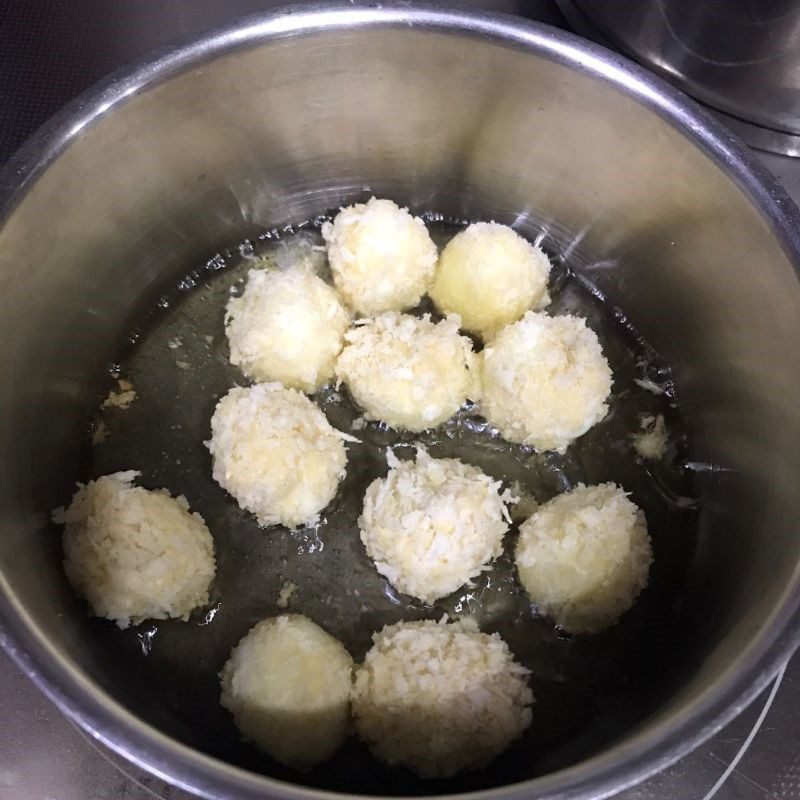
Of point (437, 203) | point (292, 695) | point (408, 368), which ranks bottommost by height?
point (292, 695)

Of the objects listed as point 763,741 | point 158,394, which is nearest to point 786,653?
point 763,741

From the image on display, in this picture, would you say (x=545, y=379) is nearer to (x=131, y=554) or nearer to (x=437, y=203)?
(x=437, y=203)

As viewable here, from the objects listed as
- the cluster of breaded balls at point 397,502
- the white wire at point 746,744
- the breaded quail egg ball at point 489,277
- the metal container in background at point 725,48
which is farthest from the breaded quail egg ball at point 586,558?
the metal container in background at point 725,48

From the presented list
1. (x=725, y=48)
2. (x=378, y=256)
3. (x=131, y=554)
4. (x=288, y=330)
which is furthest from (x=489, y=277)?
(x=131, y=554)

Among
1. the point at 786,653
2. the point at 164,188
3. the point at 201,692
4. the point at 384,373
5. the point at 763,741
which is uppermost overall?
the point at 164,188

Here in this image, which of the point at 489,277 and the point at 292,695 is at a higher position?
the point at 489,277

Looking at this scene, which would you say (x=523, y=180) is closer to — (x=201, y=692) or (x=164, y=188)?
(x=164, y=188)

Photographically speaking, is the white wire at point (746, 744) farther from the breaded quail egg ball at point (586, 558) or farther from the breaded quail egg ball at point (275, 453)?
the breaded quail egg ball at point (275, 453)
